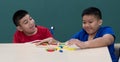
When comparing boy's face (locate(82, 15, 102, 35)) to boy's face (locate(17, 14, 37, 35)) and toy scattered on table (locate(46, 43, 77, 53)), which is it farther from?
boy's face (locate(17, 14, 37, 35))

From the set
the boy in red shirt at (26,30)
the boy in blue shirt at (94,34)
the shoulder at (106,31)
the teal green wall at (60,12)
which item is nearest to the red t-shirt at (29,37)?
the boy in red shirt at (26,30)

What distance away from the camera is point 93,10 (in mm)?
1702

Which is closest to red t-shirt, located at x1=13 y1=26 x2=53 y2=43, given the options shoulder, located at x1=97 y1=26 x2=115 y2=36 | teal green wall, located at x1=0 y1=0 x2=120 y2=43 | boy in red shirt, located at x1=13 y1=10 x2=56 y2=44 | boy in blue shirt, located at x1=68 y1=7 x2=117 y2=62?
boy in red shirt, located at x1=13 y1=10 x2=56 y2=44

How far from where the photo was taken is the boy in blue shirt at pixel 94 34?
4.94ft

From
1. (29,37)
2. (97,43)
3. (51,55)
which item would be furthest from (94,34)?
(29,37)

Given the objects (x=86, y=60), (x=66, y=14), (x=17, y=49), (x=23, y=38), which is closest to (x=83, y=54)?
(x=86, y=60)

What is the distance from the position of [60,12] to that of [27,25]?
3.23 feet

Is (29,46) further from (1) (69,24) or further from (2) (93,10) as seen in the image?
(1) (69,24)

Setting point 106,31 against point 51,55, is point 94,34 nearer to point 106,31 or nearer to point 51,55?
point 106,31

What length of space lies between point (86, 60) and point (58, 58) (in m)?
0.15

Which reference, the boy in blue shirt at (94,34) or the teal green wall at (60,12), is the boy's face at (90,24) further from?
the teal green wall at (60,12)

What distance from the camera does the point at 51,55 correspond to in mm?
1415

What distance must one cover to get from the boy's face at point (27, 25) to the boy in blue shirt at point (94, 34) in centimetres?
38

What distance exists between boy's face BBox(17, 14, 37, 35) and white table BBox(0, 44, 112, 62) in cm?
39
